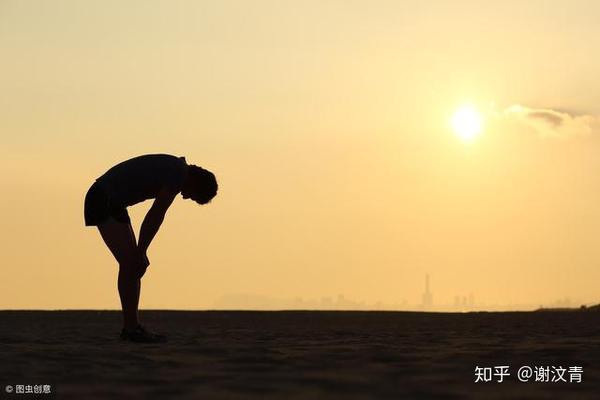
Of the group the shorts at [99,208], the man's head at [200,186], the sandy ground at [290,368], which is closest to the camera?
the sandy ground at [290,368]

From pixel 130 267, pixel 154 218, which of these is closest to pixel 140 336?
pixel 130 267

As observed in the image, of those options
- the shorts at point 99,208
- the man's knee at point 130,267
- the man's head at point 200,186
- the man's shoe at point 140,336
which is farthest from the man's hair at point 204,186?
the man's shoe at point 140,336

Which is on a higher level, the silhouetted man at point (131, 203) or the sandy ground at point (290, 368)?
the silhouetted man at point (131, 203)

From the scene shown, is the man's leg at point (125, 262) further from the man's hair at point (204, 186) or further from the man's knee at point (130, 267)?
the man's hair at point (204, 186)

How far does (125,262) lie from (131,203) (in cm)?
50

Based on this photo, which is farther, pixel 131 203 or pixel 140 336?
pixel 131 203

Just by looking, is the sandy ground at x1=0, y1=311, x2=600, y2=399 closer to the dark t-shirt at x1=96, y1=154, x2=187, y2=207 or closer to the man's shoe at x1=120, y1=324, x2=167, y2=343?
the man's shoe at x1=120, y1=324, x2=167, y2=343

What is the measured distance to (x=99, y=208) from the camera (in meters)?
8.16

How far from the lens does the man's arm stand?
8227mm

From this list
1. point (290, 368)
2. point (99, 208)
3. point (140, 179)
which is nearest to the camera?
point (290, 368)

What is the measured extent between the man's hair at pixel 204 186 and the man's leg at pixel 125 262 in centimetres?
63

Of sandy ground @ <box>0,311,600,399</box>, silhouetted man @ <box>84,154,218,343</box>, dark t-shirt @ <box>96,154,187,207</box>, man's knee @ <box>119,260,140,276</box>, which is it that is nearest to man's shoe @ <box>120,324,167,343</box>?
silhouetted man @ <box>84,154,218,343</box>

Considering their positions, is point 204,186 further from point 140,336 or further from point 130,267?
point 140,336

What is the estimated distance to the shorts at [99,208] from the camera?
8164 millimetres
